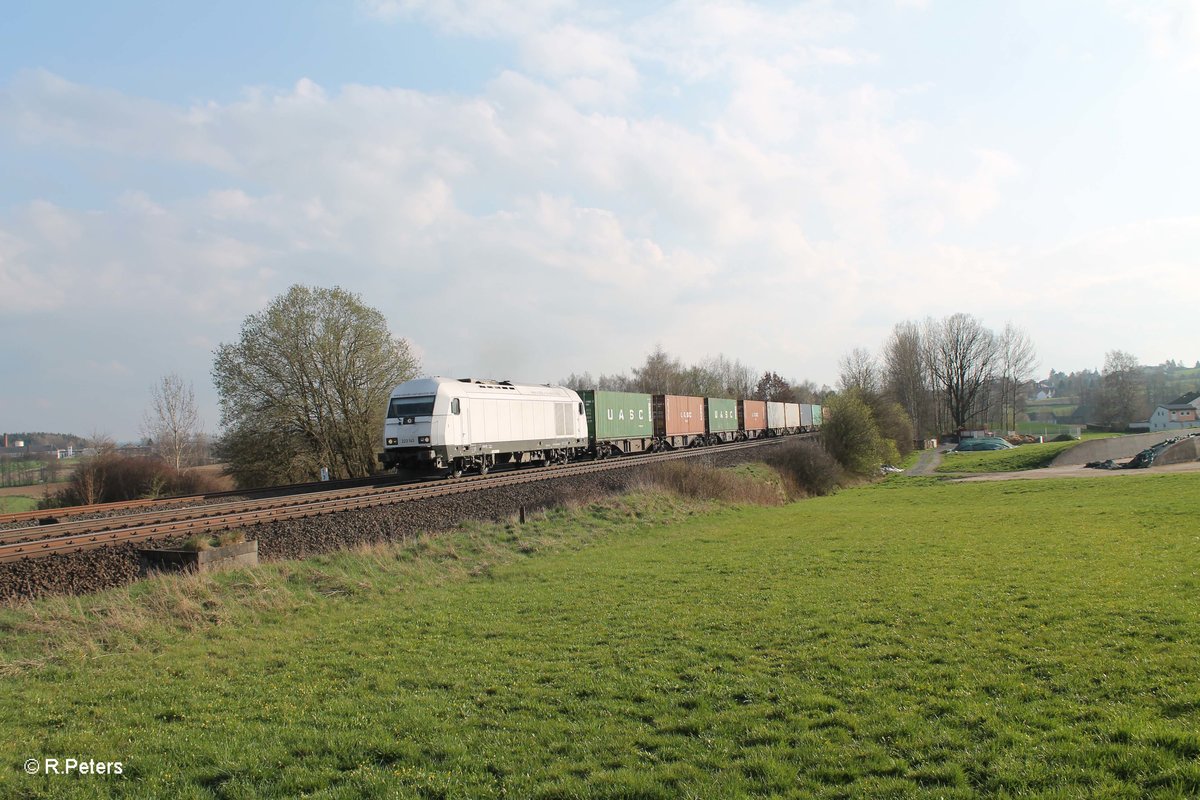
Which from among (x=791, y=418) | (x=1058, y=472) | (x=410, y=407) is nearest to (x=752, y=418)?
(x=791, y=418)

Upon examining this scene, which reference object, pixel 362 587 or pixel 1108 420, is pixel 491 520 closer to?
pixel 362 587

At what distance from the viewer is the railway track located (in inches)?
509

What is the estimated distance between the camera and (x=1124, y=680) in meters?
5.67

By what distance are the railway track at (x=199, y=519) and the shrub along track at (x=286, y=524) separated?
22 mm

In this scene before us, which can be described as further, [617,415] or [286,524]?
[617,415]

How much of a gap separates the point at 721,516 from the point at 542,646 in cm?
1591

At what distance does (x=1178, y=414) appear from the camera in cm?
10631

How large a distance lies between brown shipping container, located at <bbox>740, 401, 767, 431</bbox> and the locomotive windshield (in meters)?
38.0

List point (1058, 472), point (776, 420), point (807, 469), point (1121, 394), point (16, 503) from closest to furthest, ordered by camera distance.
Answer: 1. point (16, 503)
2. point (807, 469)
3. point (1058, 472)
4. point (776, 420)
5. point (1121, 394)

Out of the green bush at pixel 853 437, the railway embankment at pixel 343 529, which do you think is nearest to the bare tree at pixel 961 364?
the green bush at pixel 853 437

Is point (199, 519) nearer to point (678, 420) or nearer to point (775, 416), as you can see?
point (678, 420)

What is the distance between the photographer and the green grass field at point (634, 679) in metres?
4.59

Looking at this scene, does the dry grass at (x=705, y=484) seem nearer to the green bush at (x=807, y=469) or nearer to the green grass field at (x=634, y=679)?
the green bush at (x=807, y=469)

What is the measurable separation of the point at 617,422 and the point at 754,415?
82.0 ft
